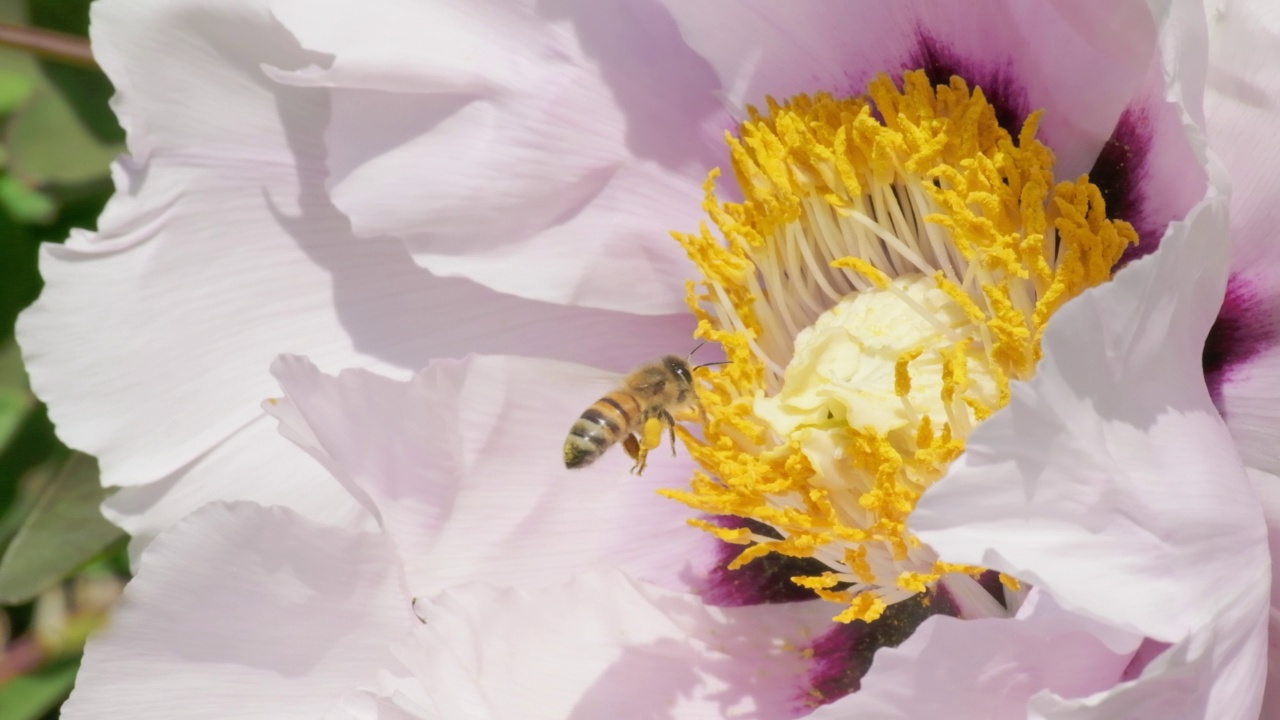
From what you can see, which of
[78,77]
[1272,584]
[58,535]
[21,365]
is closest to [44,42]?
[78,77]

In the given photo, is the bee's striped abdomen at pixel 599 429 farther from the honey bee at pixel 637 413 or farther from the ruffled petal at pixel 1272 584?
the ruffled petal at pixel 1272 584

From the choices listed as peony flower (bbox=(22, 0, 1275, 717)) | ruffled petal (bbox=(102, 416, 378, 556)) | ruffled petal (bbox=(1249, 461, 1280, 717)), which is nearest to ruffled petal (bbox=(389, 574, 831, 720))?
peony flower (bbox=(22, 0, 1275, 717))

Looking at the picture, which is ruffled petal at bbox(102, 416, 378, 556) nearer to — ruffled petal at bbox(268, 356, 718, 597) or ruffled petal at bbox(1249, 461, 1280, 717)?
ruffled petal at bbox(268, 356, 718, 597)

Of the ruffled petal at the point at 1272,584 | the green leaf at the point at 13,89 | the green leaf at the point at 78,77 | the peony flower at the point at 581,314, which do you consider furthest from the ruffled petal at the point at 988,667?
the green leaf at the point at 13,89

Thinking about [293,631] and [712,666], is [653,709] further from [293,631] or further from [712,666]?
[293,631]

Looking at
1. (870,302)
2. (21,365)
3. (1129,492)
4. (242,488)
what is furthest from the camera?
(21,365)

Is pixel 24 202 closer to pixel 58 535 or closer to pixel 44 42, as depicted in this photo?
pixel 44 42
